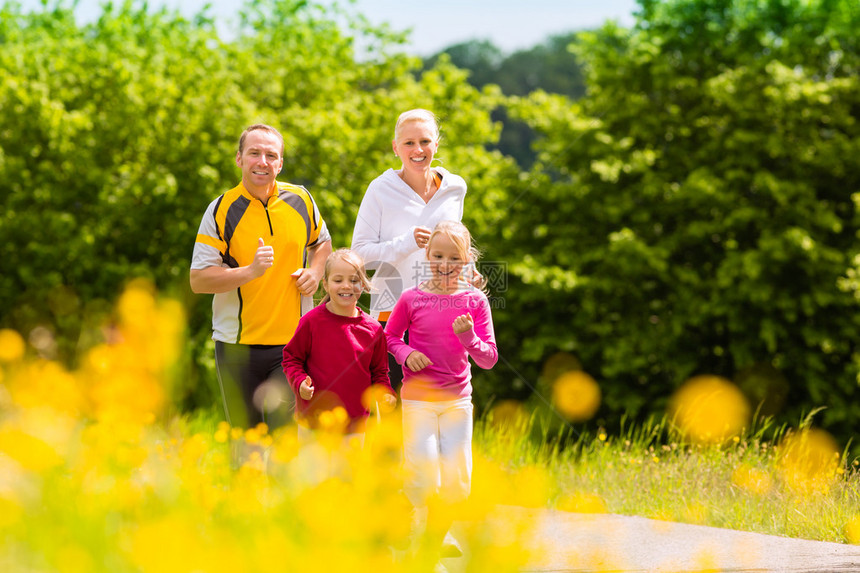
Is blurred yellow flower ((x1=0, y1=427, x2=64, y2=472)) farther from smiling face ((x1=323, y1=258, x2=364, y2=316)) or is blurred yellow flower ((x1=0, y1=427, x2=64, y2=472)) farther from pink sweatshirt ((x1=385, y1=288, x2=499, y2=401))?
pink sweatshirt ((x1=385, y1=288, x2=499, y2=401))

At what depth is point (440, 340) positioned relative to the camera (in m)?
3.13

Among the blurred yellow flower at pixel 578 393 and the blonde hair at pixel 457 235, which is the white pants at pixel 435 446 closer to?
the blonde hair at pixel 457 235

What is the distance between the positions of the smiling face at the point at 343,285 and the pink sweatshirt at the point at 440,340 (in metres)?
0.17

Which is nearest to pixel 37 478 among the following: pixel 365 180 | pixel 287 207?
pixel 287 207

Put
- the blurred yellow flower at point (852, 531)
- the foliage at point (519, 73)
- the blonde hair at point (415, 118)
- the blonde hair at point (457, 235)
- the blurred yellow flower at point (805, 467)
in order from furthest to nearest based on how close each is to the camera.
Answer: the foliage at point (519, 73)
the blurred yellow flower at point (805, 467)
the blurred yellow flower at point (852, 531)
the blonde hair at point (415, 118)
the blonde hair at point (457, 235)

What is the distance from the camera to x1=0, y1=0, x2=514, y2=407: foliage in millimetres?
9484

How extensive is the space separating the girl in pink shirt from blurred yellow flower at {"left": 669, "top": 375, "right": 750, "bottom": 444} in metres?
3.97

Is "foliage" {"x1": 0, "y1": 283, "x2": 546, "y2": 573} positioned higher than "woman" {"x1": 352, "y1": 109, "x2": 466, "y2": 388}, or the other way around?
"woman" {"x1": 352, "y1": 109, "x2": 466, "y2": 388}

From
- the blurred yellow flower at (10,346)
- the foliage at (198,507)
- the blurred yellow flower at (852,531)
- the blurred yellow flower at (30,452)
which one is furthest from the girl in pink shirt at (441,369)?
the blurred yellow flower at (10,346)

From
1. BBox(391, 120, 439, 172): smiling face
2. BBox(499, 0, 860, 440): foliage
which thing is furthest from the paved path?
BBox(499, 0, 860, 440): foliage

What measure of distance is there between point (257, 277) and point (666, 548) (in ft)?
6.67

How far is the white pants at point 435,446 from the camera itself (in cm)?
307

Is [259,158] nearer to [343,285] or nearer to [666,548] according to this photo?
[343,285]

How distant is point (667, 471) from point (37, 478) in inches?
145
